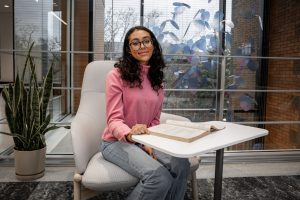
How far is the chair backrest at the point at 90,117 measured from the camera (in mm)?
1408

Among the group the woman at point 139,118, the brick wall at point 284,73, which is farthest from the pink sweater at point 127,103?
the brick wall at point 284,73

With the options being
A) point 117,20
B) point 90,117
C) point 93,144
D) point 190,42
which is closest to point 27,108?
point 90,117

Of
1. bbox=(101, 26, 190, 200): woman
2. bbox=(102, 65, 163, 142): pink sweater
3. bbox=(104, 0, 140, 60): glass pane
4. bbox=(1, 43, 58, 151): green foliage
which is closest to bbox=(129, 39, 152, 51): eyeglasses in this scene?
bbox=(101, 26, 190, 200): woman

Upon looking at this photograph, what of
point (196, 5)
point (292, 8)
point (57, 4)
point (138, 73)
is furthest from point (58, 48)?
point (292, 8)

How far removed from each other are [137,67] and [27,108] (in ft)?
3.27

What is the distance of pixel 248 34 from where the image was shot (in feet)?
14.1

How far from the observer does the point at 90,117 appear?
1670 mm

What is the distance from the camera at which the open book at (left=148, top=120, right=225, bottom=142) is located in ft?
3.49

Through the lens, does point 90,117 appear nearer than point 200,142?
No

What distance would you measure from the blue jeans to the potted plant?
0.86 meters

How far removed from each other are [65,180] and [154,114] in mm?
1068

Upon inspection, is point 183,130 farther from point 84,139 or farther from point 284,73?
point 284,73

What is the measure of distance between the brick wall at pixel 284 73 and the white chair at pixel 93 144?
2.90 metres

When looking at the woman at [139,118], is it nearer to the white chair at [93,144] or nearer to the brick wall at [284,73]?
the white chair at [93,144]
